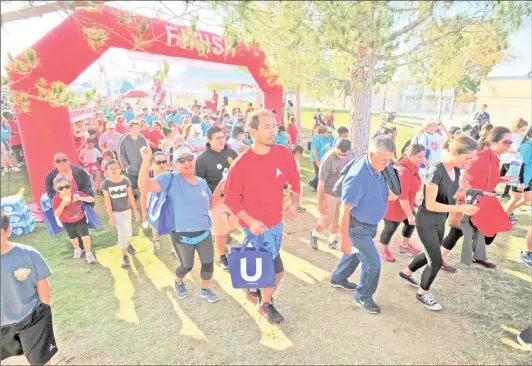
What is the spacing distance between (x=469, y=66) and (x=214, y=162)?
55.5ft

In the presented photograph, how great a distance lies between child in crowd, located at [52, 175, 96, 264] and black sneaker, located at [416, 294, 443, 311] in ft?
14.8

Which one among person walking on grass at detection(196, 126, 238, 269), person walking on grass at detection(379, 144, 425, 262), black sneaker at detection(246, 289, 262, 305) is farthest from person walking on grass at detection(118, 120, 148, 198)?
person walking on grass at detection(379, 144, 425, 262)

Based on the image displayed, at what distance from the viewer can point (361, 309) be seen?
387 cm

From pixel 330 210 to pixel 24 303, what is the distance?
155 inches

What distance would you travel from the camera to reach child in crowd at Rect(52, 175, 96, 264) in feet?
15.4

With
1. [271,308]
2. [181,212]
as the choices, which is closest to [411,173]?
[271,308]

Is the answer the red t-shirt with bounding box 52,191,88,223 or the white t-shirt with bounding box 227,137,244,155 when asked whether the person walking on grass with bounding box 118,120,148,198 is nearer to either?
the red t-shirt with bounding box 52,191,88,223

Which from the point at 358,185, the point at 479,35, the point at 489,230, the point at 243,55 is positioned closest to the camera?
the point at 358,185

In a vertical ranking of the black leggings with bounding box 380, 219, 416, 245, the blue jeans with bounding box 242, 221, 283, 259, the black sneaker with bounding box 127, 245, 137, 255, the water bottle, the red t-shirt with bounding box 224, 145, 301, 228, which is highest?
the red t-shirt with bounding box 224, 145, 301, 228

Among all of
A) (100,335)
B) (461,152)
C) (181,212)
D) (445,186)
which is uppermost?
(461,152)

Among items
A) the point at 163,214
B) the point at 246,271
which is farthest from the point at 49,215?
the point at 246,271

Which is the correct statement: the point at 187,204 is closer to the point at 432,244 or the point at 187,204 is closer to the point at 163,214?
the point at 163,214

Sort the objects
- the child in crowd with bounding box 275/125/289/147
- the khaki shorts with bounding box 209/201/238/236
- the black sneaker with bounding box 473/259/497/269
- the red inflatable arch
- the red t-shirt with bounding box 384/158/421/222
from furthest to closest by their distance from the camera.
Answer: the child in crowd with bounding box 275/125/289/147 → the red inflatable arch → the black sneaker with bounding box 473/259/497/269 → the khaki shorts with bounding box 209/201/238/236 → the red t-shirt with bounding box 384/158/421/222

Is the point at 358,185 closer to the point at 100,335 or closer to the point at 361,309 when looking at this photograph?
the point at 361,309
